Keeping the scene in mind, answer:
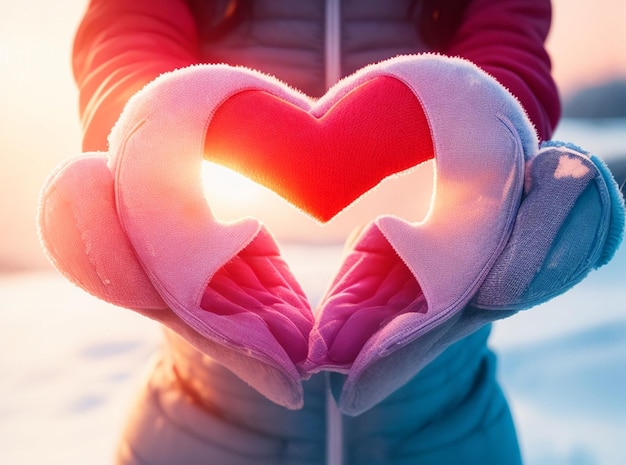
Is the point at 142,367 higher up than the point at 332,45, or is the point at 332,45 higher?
the point at 332,45

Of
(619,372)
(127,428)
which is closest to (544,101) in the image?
(127,428)

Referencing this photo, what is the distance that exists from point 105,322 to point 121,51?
1.91 ft

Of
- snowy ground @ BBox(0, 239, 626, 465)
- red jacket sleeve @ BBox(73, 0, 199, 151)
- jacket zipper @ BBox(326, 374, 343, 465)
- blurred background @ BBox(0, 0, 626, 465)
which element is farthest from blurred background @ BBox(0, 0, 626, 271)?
jacket zipper @ BBox(326, 374, 343, 465)

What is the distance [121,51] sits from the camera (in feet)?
1.33

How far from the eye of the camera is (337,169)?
28cm

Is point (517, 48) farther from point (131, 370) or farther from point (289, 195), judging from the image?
point (131, 370)

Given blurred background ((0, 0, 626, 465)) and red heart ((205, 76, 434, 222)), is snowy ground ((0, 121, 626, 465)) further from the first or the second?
red heart ((205, 76, 434, 222))

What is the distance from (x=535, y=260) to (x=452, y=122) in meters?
0.07

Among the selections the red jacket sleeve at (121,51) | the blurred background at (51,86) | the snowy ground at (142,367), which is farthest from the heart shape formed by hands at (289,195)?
the blurred background at (51,86)

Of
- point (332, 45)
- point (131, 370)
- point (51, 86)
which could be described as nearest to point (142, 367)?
point (131, 370)

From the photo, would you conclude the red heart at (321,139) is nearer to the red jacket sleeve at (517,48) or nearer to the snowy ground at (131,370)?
the red jacket sleeve at (517,48)

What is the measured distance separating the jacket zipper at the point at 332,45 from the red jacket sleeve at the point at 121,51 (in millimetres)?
109

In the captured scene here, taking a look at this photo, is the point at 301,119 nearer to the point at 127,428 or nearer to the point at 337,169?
the point at 337,169

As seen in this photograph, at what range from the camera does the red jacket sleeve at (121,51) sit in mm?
366
